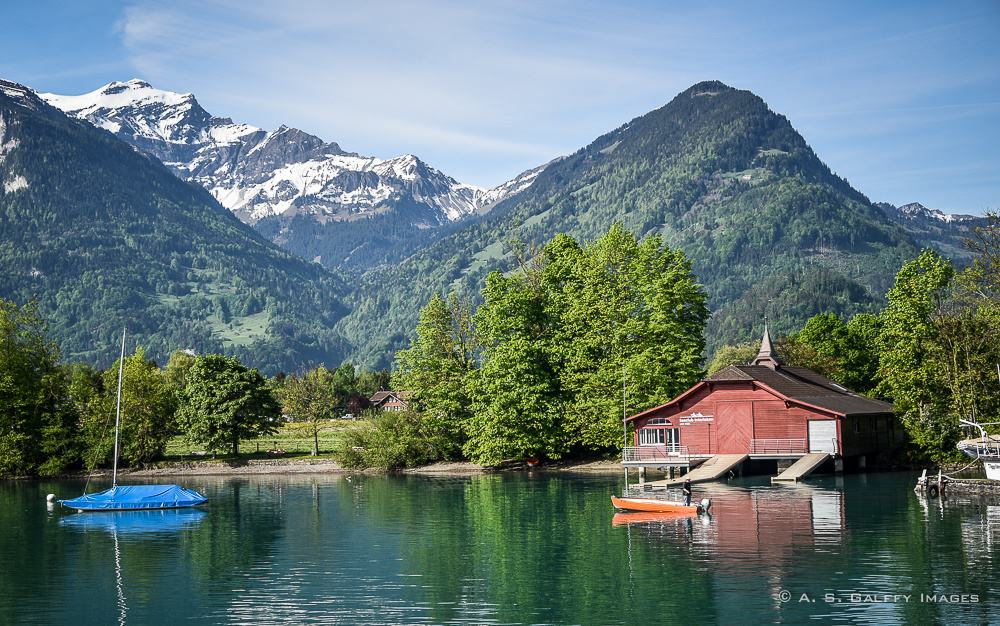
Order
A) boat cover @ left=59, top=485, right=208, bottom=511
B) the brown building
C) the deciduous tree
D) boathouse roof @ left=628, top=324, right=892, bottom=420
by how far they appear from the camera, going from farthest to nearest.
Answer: the deciduous tree → boathouse roof @ left=628, top=324, right=892, bottom=420 → the brown building → boat cover @ left=59, top=485, right=208, bottom=511

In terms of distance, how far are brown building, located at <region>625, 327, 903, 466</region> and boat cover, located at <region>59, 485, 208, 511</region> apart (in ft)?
121

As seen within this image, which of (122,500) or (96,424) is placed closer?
(122,500)

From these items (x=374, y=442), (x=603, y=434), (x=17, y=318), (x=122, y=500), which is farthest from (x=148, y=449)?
(x=603, y=434)

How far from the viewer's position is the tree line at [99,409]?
10731cm

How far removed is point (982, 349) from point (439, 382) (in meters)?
51.1

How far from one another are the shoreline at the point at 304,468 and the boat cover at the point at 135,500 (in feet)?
94.3

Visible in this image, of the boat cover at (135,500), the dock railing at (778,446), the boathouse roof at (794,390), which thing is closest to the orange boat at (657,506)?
the dock railing at (778,446)

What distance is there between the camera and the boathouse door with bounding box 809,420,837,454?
83238 millimetres

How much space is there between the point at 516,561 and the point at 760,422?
43.1 metres

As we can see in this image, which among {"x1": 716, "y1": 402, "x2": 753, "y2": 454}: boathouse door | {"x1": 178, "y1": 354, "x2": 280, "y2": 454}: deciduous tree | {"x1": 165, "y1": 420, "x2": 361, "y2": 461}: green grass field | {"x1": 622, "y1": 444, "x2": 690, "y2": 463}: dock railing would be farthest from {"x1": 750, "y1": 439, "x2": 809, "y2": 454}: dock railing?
{"x1": 178, "y1": 354, "x2": 280, "y2": 454}: deciduous tree

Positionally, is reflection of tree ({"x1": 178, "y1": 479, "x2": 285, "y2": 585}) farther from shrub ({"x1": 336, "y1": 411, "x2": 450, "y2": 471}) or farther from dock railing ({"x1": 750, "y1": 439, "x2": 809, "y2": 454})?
dock railing ({"x1": 750, "y1": 439, "x2": 809, "y2": 454})

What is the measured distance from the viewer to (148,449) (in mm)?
112125

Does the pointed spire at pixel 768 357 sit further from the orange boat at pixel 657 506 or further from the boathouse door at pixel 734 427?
the orange boat at pixel 657 506

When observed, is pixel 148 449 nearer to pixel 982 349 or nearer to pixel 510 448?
pixel 510 448
